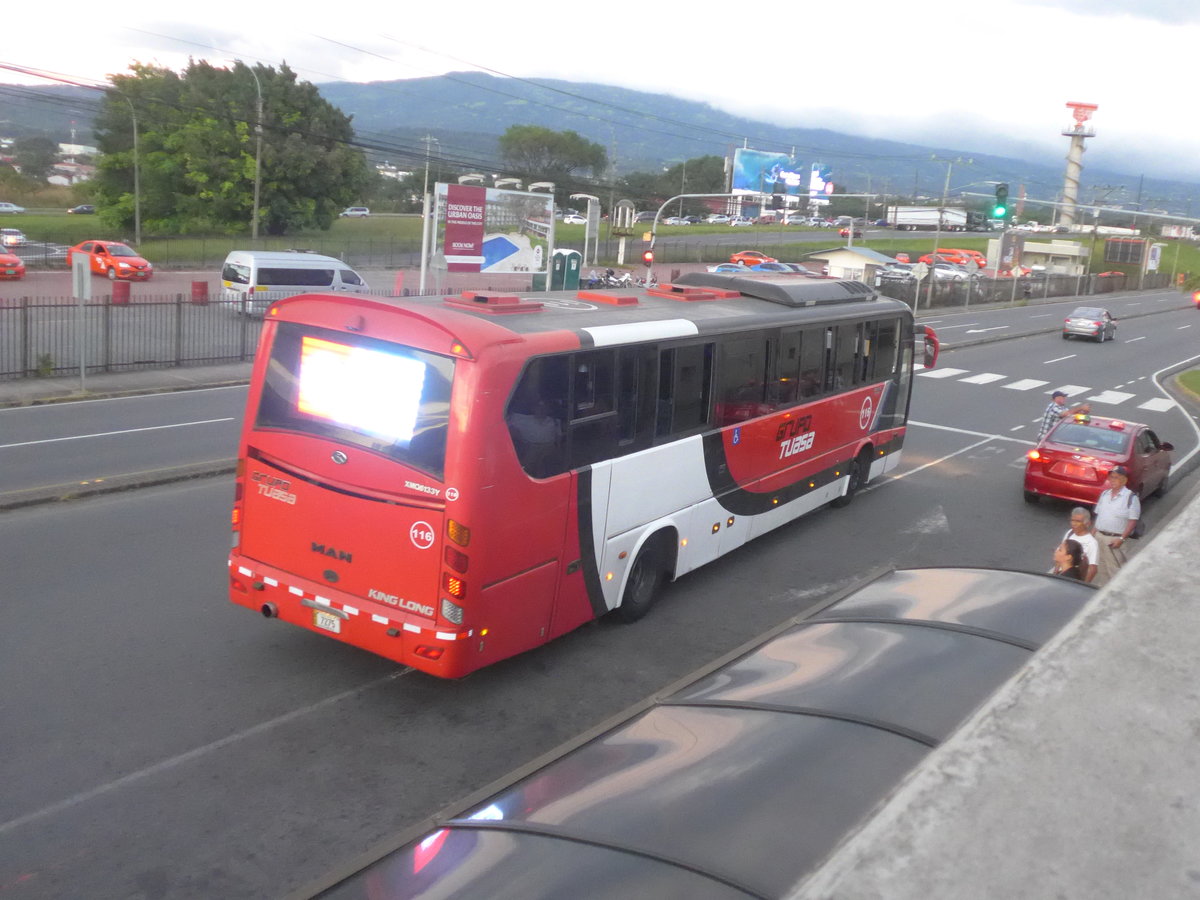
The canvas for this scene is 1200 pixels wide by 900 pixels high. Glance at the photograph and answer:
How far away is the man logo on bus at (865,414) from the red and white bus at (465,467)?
186 inches

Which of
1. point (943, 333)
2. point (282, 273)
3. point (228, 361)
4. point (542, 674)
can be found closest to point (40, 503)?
point (542, 674)

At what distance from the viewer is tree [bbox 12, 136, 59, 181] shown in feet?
360

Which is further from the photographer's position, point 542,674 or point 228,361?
point 228,361

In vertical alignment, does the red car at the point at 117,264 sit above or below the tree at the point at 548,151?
below

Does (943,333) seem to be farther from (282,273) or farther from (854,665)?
(854,665)

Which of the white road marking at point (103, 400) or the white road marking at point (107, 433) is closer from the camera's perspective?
the white road marking at point (107, 433)

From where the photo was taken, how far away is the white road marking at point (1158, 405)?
92.7 ft

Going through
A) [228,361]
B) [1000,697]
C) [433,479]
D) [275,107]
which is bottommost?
[228,361]

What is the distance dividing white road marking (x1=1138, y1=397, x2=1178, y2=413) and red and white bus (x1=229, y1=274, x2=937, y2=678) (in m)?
22.5

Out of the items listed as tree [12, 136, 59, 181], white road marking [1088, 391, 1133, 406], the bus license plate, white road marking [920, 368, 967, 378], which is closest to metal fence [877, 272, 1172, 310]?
white road marking [920, 368, 967, 378]

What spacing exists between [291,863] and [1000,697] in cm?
488

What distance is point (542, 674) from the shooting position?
8.69 meters

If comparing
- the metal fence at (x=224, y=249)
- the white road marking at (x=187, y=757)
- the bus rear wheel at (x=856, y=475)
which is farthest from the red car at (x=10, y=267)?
the white road marking at (x=187, y=757)

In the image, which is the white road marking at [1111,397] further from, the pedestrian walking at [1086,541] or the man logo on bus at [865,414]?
the pedestrian walking at [1086,541]
